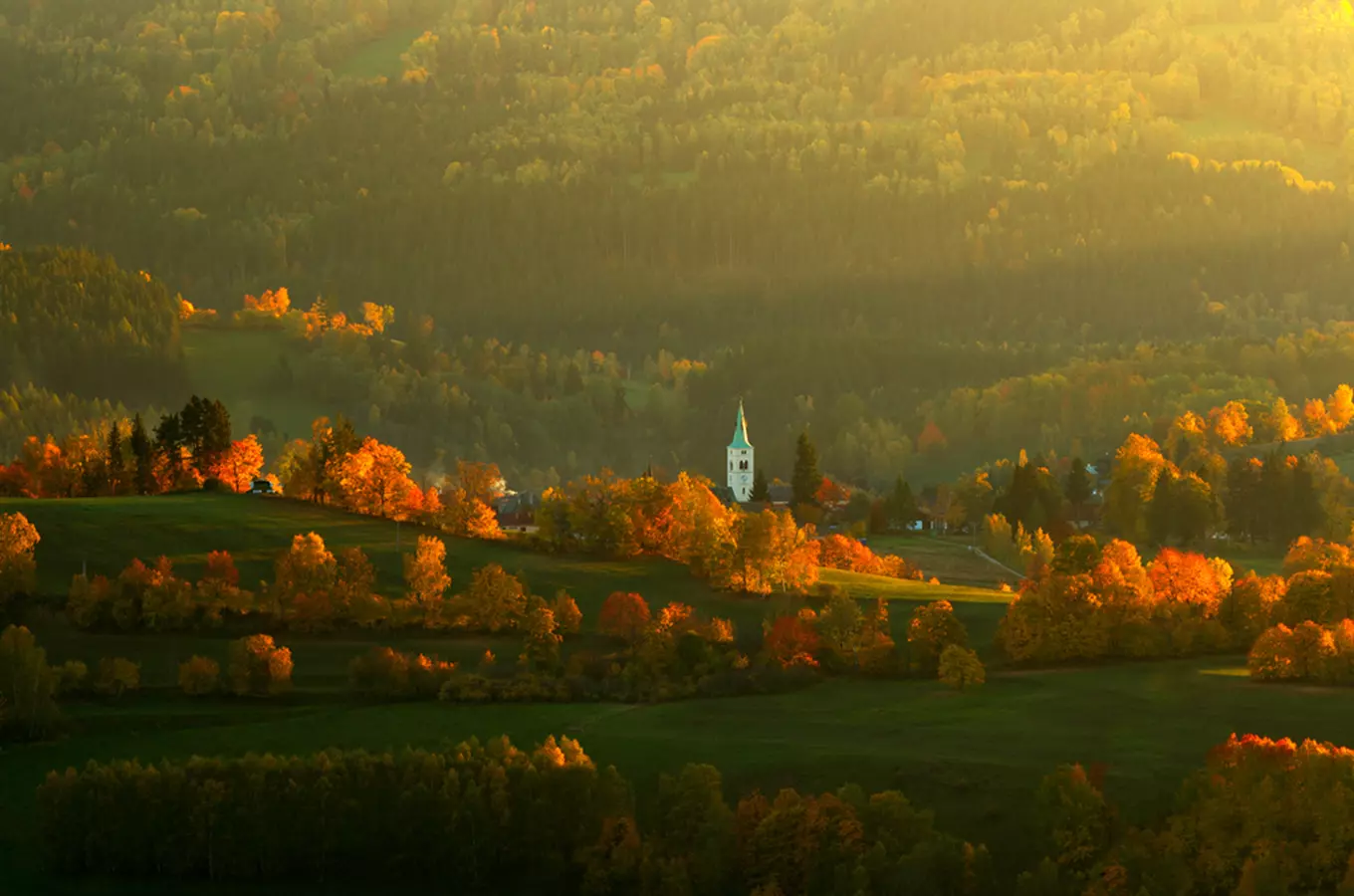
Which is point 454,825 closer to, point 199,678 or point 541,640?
point 199,678

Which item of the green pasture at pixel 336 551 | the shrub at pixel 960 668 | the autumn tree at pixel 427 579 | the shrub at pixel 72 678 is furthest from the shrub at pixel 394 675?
the shrub at pixel 960 668

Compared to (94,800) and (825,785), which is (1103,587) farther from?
(94,800)

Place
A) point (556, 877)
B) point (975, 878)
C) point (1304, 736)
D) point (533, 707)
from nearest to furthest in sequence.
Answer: point (975, 878)
point (556, 877)
point (1304, 736)
point (533, 707)

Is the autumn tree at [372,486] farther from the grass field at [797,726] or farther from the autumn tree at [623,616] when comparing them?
the autumn tree at [623,616]

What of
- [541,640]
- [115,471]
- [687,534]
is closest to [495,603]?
[541,640]

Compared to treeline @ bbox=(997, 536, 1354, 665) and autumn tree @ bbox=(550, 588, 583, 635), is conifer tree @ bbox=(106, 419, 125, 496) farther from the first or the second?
treeline @ bbox=(997, 536, 1354, 665)

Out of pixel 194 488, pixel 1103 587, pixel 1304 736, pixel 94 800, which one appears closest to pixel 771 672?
pixel 1103 587
